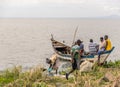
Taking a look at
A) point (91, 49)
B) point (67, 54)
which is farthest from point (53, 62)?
point (67, 54)

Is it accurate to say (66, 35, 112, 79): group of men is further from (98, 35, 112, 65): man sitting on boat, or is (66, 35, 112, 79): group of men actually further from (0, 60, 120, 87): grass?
(0, 60, 120, 87): grass

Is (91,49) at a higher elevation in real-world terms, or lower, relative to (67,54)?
higher

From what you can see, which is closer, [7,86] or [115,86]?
[115,86]

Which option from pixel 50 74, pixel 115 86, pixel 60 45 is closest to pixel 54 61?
pixel 50 74

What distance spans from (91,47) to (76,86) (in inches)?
336

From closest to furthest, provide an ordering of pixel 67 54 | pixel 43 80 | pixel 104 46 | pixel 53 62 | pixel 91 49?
pixel 43 80 < pixel 53 62 < pixel 104 46 < pixel 91 49 < pixel 67 54

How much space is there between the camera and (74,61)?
17734 mm

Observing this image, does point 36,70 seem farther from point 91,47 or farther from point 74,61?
point 91,47

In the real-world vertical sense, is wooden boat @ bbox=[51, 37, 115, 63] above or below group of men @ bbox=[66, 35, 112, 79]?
below

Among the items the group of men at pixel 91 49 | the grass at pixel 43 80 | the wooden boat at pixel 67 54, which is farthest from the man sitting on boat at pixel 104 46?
the grass at pixel 43 80

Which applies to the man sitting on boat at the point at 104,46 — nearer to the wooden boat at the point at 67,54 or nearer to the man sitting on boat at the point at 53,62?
the wooden boat at the point at 67,54

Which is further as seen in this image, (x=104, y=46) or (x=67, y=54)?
(x=67, y=54)

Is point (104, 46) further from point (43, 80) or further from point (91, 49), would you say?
point (43, 80)

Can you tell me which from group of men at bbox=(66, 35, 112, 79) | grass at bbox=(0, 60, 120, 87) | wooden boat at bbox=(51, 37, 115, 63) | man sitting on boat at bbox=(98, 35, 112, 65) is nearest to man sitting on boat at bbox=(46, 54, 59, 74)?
group of men at bbox=(66, 35, 112, 79)
